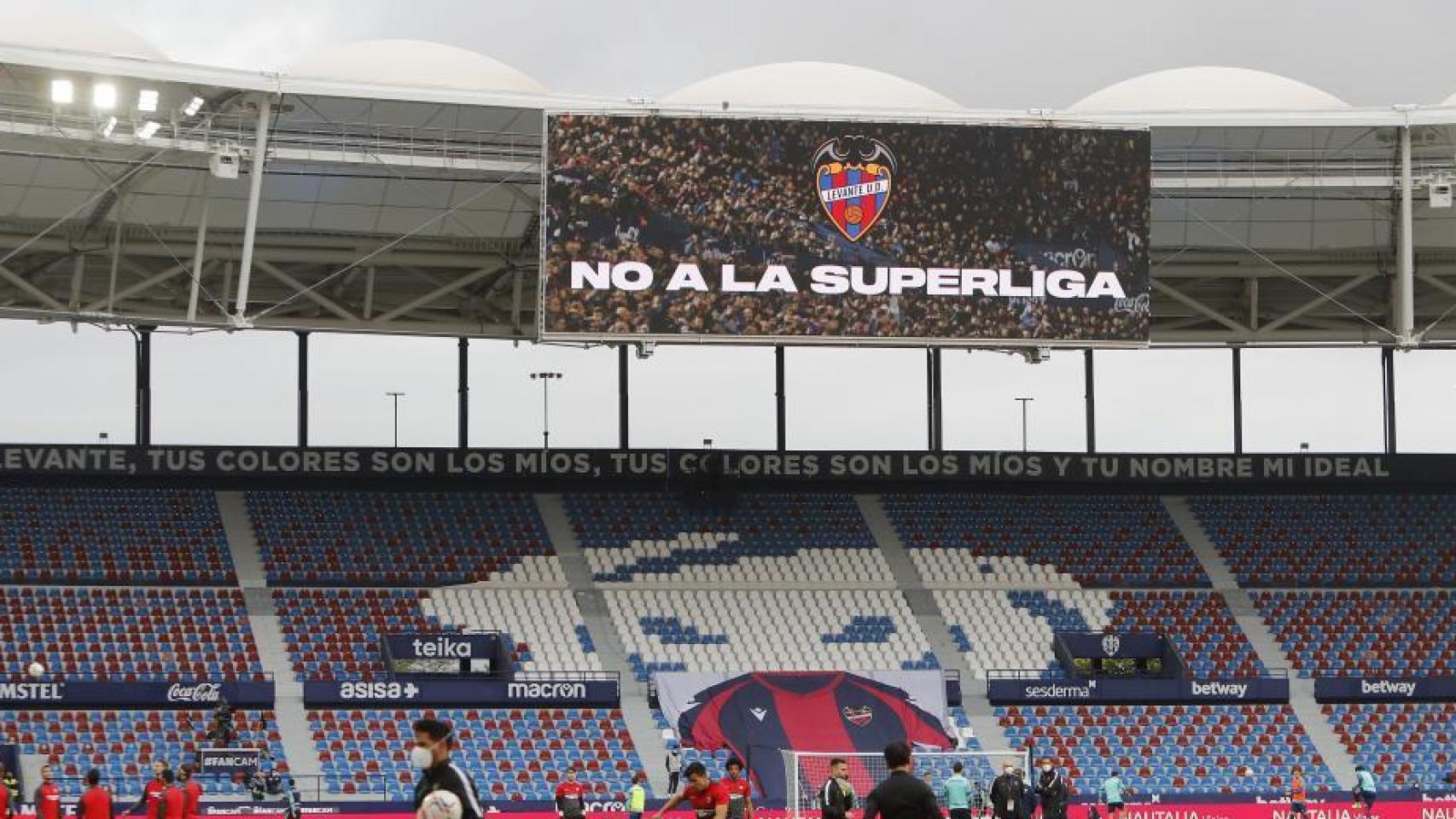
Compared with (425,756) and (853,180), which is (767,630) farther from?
(425,756)

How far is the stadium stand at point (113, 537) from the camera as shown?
51.7 meters

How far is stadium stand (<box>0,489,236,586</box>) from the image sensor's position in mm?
51719

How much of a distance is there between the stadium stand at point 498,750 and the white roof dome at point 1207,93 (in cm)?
1731

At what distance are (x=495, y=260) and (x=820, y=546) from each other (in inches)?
415

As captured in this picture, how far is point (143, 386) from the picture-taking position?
188 ft

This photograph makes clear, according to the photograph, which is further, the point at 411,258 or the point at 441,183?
the point at 411,258

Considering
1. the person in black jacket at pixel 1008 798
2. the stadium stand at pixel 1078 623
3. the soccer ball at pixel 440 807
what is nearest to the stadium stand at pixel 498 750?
the stadium stand at pixel 1078 623

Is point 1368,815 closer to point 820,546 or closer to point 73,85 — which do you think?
point 820,546

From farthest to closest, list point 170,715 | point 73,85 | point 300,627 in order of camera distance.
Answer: point 300,627
point 170,715
point 73,85

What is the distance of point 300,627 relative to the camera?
167ft

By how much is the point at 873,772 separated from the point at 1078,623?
1104 centimetres

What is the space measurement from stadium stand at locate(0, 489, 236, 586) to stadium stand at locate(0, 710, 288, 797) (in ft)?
18.7

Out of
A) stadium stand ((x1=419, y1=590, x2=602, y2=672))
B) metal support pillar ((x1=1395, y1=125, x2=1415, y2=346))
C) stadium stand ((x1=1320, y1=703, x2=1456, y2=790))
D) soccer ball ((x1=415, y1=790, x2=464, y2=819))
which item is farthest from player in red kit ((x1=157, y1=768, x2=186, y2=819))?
stadium stand ((x1=1320, y1=703, x2=1456, y2=790))

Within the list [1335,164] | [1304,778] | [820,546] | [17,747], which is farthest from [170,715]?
[1335,164]
